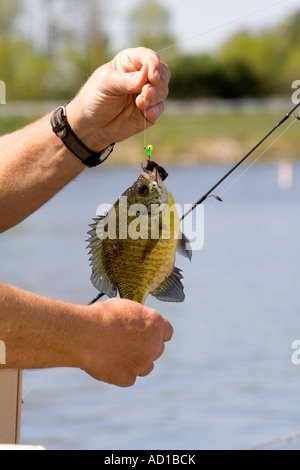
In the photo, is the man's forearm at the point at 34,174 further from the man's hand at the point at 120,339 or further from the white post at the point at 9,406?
the man's hand at the point at 120,339

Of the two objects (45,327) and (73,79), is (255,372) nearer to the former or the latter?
(45,327)

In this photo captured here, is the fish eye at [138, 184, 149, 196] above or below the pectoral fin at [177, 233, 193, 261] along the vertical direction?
above

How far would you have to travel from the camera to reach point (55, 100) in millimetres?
47938

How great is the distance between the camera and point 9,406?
3.06 m

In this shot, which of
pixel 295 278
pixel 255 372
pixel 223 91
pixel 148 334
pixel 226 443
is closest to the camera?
pixel 148 334

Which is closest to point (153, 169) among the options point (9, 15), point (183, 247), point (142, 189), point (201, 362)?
point (142, 189)

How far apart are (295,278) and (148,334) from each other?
11.3 meters

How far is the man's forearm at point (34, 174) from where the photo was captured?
11.6 ft

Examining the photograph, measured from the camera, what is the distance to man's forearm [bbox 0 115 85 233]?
354 centimetres

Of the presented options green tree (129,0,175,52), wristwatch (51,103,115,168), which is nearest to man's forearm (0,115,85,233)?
wristwatch (51,103,115,168)

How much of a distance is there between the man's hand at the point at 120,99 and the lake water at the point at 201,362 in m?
1.60

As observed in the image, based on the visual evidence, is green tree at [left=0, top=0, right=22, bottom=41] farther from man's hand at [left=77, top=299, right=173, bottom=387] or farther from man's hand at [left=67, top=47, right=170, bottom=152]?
man's hand at [left=77, top=299, right=173, bottom=387]

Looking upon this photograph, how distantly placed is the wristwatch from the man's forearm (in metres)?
0.02

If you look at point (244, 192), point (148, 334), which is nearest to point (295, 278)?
point (148, 334)
